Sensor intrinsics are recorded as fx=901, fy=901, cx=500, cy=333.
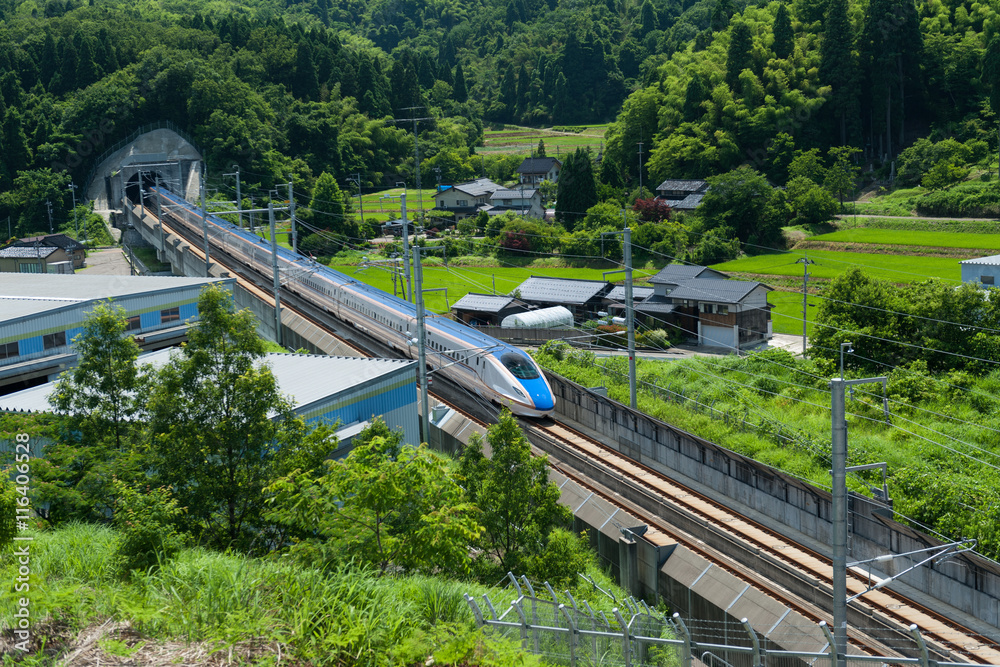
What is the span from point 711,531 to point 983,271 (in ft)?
102

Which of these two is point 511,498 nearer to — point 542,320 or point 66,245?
point 542,320

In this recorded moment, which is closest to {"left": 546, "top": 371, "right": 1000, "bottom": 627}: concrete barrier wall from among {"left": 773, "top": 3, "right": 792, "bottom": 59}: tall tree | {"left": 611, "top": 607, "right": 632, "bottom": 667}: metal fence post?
{"left": 611, "top": 607, "right": 632, "bottom": 667}: metal fence post

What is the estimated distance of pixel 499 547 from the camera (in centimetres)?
1611

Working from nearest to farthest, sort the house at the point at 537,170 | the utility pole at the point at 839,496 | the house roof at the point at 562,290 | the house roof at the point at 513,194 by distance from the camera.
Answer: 1. the utility pole at the point at 839,496
2. the house roof at the point at 562,290
3. the house roof at the point at 513,194
4. the house at the point at 537,170

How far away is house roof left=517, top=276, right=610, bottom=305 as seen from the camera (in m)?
54.4

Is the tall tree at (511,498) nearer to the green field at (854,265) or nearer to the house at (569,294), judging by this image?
the house at (569,294)

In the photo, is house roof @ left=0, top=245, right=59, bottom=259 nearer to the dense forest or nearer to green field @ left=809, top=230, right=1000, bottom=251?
the dense forest

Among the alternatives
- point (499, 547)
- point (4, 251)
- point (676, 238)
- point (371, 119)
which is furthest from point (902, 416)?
point (371, 119)

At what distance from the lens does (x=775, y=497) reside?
80.0ft

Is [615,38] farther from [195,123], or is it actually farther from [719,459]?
[719,459]

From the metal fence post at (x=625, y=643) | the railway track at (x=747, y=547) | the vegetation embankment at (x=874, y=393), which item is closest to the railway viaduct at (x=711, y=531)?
the railway track at (x=747, y=547)

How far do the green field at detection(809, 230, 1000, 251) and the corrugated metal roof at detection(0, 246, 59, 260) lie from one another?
5619 cm

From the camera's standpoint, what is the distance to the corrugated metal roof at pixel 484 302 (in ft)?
177

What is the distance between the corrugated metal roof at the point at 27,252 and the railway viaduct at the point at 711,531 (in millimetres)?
43655
